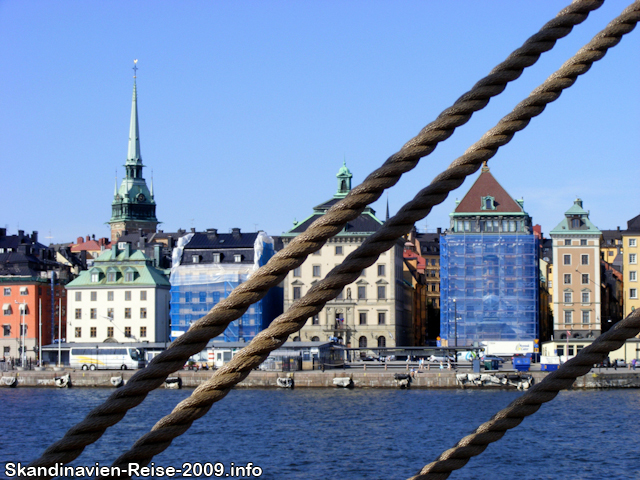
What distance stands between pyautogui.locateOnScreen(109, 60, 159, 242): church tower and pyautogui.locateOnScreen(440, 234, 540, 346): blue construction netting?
6768 cm

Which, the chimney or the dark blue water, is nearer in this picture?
the dark blue water

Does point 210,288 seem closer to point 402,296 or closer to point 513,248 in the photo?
point 402,296

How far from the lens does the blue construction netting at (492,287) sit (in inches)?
2409

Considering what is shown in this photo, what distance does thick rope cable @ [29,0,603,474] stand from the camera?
164 centimetres

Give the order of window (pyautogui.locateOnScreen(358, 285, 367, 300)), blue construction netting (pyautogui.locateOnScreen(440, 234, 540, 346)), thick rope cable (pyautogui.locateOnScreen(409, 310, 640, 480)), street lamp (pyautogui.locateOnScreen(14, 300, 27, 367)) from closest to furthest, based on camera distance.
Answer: thick rope cable (pyautogui.locateOnScreen(409, 310, 640, 480)) → blue construction netting (pyautogui.locateOnScreen(440, 234, 540, 346)) → street lamp (pyautogui.locateOnScreen(14, 300, 27, 367)) → window (pyautogui.locateOnScreen(358, 285, 367, 300))

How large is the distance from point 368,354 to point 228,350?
16.5 m

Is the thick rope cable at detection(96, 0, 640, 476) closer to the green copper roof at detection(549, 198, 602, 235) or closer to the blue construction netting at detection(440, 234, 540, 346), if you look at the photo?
the blue construction netting at detection(440, 234, 540, 346)

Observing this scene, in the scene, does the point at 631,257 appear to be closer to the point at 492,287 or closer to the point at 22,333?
the point at 492,287

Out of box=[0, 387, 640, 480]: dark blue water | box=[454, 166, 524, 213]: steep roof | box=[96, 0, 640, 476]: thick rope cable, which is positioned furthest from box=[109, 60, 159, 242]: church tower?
box=[96, 0, 640, 476]: thick rope cable

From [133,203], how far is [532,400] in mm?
124318

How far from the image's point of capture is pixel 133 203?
123750mm

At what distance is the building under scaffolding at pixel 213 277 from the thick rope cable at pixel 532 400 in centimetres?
6358

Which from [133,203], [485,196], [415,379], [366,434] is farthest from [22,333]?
[133,203]

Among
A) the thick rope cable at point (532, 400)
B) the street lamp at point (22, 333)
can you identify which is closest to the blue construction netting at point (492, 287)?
the street lamp at point (22, 333)
